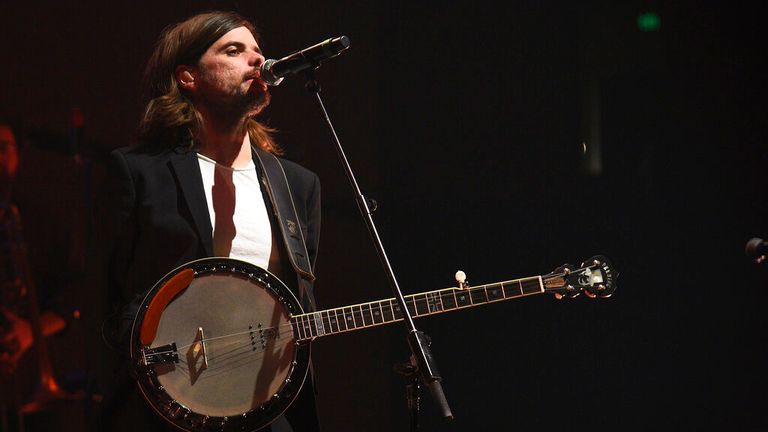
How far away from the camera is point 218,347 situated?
2.53m

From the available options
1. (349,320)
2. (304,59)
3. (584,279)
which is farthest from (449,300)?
(304,59)

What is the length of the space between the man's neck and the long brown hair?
0.04 metres

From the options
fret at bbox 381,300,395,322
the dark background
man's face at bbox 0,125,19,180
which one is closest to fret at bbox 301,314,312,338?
fret at bbox 381,300,395,322

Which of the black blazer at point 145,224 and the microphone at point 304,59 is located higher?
the microphone at point 304,59

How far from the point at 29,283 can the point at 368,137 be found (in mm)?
1672

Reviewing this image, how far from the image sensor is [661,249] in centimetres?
396

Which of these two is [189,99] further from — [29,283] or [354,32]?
[354,32]

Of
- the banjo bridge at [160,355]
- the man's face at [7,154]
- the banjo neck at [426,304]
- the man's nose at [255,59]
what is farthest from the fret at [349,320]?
the man's face at [7,154]

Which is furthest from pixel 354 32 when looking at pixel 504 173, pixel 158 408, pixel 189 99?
pixel 158 408

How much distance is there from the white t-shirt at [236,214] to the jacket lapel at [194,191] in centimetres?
3

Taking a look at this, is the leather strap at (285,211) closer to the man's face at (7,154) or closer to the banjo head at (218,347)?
the banjo head at (218,347)

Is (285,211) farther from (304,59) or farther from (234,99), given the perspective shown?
(304,59)

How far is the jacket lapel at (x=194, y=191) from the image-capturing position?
267 cm

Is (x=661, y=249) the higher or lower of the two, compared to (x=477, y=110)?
lower
